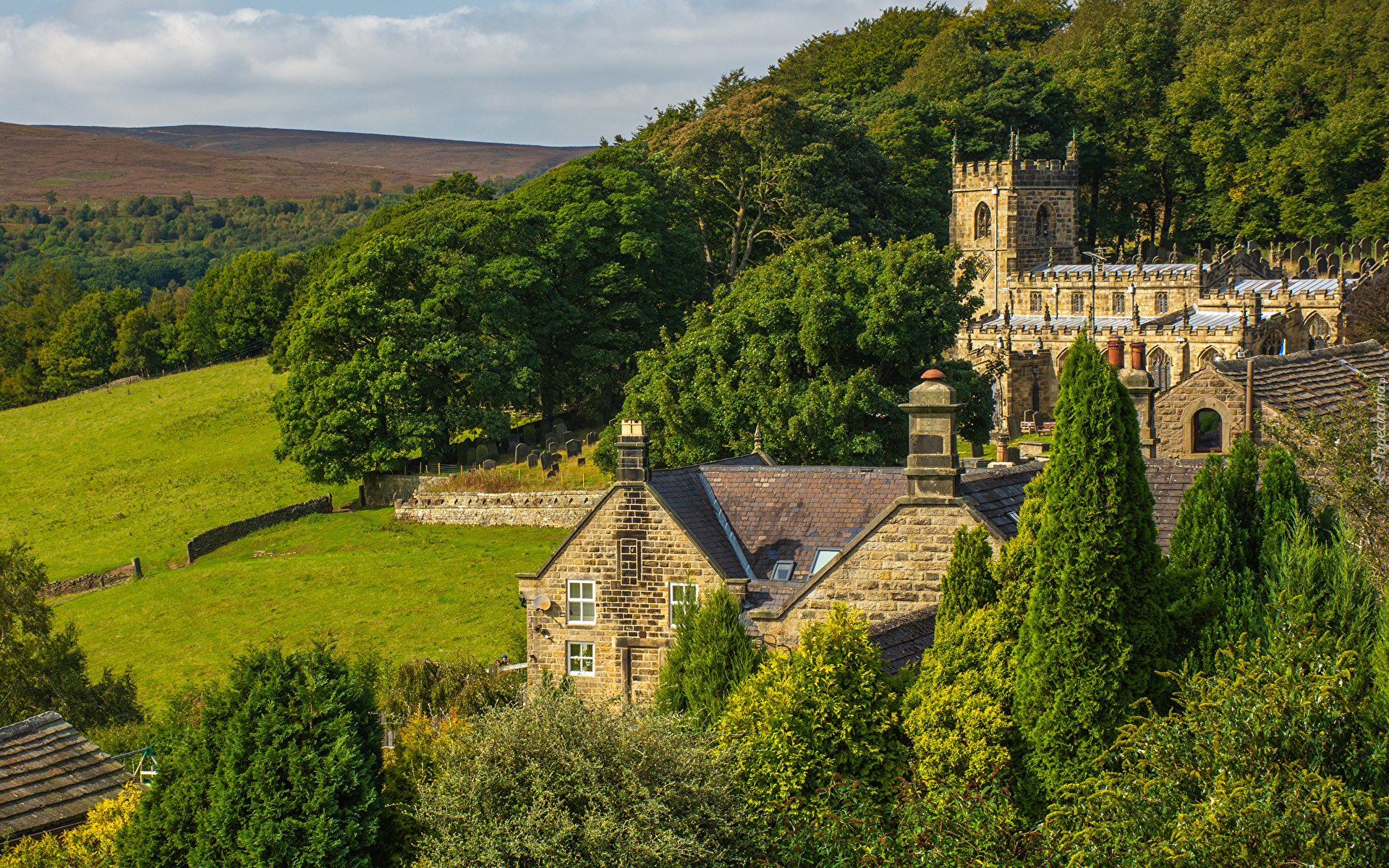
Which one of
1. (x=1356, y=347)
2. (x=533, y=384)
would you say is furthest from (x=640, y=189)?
(x=1356, y=347)

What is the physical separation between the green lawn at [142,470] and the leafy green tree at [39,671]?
61.9 ft

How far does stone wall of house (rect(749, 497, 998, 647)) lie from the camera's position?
19.1 meters

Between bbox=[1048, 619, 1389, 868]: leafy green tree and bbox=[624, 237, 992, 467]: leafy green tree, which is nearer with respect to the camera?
bbox=[1048, 619, 1389, 868]: leafy green tree

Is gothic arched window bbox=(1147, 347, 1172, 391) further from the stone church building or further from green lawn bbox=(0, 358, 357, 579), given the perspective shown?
green lawn bbox=(0, 358, 357, 579)

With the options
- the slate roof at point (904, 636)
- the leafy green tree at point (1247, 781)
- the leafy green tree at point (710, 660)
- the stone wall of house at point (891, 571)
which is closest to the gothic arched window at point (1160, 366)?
the stone wall of house at point (891, 571)

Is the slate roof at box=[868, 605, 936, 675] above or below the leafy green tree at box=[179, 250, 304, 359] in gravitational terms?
below

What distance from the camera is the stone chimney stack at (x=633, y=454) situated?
22.9 meters

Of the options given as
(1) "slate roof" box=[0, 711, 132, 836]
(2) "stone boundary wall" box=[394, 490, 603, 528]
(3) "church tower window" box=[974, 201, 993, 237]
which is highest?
(3) "church tower window" box=[974, 201, 993, 237]

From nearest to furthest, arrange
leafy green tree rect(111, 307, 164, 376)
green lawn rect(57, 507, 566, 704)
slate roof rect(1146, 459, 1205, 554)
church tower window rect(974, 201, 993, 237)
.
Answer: slate roof rect(1146, 459, 1205, 554) < green lawn rect(57, 507, 566, 704) < church tower window rect(974, 201, 993, 237) < leafy green tree rect(111, 307, 164, 376)

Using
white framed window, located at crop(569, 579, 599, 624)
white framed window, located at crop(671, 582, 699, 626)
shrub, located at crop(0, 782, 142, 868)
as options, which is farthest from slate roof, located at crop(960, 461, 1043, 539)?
shrub, located at crop(0, 782, 142, 868)

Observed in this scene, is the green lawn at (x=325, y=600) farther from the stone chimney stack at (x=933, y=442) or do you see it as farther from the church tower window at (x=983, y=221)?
the church tower window at (x=983, y=221)

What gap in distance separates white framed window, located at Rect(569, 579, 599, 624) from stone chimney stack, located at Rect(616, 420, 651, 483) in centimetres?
206

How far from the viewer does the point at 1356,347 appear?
2717 cm

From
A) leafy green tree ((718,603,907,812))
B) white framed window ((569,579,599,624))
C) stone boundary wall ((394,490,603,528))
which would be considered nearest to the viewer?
leafy green tree ((718,603,907,812))
